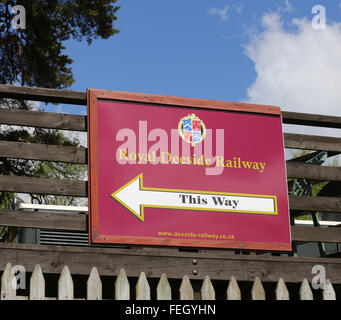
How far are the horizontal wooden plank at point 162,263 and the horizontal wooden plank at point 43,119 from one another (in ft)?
4.64

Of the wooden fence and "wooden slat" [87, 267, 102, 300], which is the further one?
the wooden fence

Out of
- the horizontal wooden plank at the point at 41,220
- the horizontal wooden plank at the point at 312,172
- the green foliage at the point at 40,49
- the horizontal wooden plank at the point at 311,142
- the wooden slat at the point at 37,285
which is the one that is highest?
the green foliage at the point at 40,49

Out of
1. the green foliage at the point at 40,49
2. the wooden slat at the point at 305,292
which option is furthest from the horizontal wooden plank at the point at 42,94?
the green foliage at the point at 40,49

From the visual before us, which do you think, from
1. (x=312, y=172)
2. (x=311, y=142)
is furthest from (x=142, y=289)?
(x=311, y=142)

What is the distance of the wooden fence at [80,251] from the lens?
6.89 meters

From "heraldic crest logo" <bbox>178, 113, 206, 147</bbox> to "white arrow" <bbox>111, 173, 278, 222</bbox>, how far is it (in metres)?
0.64

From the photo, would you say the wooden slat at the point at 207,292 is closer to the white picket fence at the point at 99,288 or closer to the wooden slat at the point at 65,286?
the white picket fence at the point at 99,288

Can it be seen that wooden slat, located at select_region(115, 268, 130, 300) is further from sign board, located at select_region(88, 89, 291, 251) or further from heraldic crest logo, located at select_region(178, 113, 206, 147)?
heraldic crest logo, located at select_region(178, 113, 206, 147)

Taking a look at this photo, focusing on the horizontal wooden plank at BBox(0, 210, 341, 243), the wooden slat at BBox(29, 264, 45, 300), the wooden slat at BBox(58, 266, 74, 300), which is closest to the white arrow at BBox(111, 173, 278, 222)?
the horizontal wooden plank at BBox(0, 210, 341, 243)

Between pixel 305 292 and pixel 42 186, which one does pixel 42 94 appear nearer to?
pixel 42 186

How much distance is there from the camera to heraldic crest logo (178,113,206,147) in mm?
7590

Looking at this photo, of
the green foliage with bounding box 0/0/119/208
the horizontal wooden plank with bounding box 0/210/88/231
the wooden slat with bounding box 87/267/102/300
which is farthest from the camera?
the green foliage with bounding box 0/0/119/208
